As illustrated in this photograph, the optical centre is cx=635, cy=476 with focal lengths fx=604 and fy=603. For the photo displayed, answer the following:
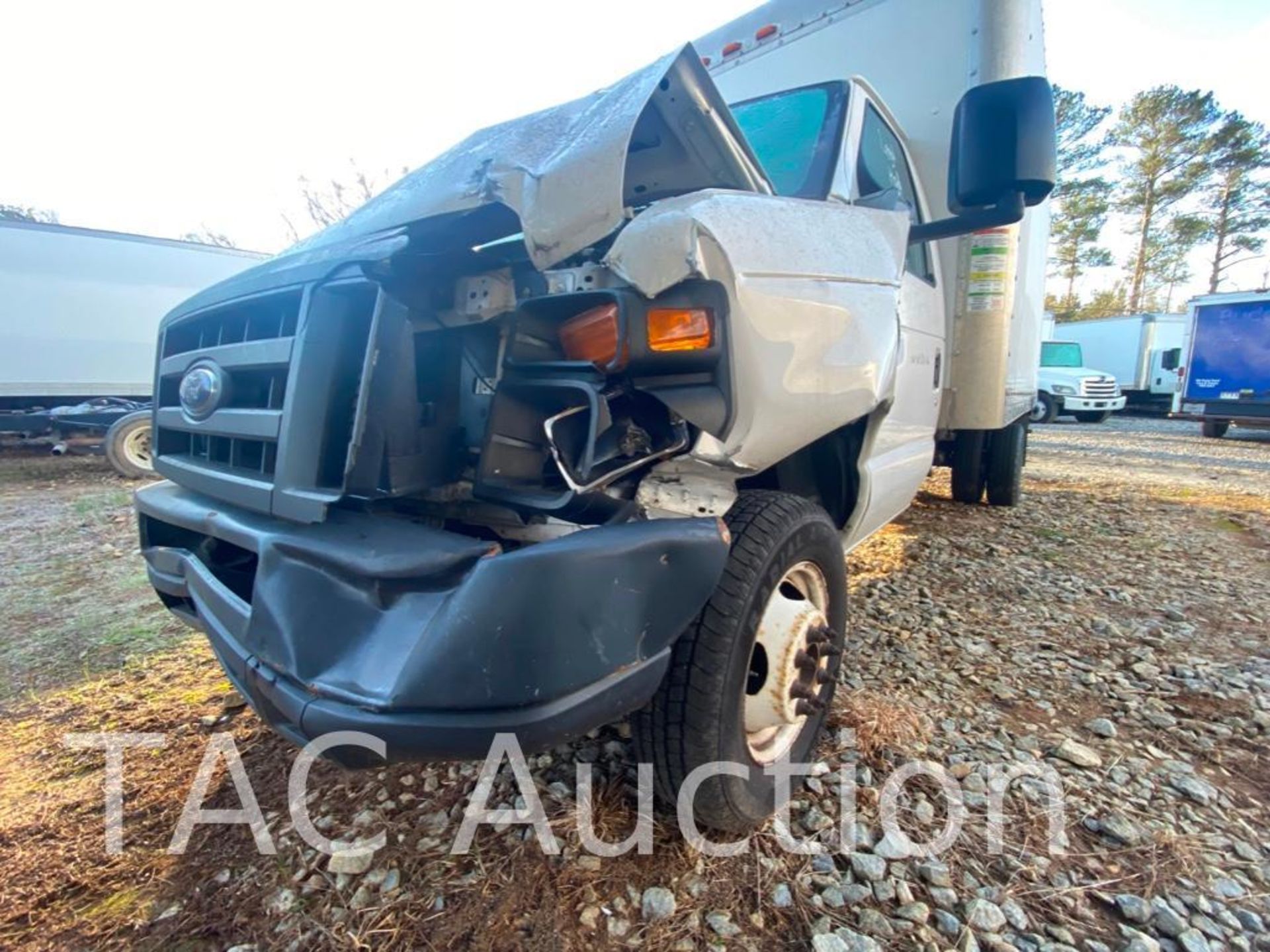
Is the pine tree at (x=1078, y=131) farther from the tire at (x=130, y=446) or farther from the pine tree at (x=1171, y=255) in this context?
the tire at (x=130, y=446)

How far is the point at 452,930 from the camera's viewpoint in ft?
4.34

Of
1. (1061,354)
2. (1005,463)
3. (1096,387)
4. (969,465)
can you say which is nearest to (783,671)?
(969,465)

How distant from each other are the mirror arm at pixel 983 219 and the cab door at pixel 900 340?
20 cm

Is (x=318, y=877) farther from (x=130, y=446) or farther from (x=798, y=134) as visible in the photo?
(x=130, y=446)

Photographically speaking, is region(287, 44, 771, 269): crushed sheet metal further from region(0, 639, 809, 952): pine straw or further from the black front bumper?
region(0, 639, 809, 952): pine straw

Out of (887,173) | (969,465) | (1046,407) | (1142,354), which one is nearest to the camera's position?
(887,173)

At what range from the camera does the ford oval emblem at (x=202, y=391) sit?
162cm

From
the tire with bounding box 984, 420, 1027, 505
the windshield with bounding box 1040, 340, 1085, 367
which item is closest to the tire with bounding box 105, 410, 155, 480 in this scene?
the tire with bounding box 984, 420, 1027, 505

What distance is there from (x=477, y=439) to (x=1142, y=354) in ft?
81.8

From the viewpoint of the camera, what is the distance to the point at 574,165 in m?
1.27

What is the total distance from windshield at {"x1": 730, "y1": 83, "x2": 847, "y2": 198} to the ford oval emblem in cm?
186

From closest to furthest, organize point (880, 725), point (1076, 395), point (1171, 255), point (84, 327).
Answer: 1. point (880, 725)
2. point (84, 327)
3. point (1076, 395)
4. point (1171, 255)

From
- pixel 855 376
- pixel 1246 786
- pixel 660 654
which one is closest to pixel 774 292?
pixel 855 376

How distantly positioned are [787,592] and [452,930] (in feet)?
3.93
